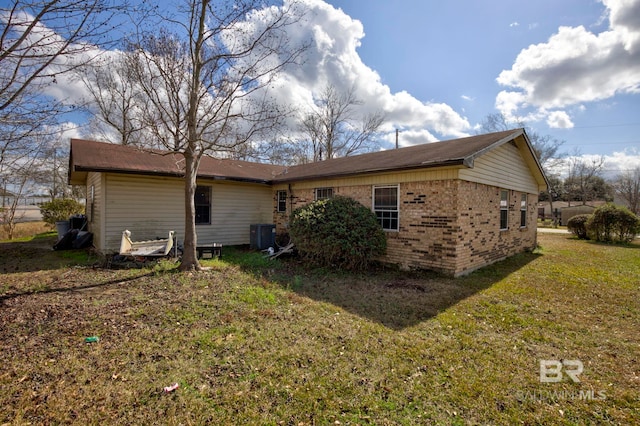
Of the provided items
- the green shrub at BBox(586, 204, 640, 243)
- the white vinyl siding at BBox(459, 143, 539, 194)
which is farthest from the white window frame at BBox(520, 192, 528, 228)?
the green shrub at BBox(586, 204, 640, 243)

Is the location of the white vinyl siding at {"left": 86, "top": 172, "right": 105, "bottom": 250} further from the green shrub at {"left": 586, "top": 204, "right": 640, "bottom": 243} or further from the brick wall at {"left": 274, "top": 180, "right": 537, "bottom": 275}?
the green shrub at {"left": 586, "top": 204, "right": 640, "bottom": 243}

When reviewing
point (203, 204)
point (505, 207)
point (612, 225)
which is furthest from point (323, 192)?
point (612, 225)

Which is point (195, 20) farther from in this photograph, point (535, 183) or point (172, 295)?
point (535, 183)

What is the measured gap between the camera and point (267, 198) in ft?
42.1

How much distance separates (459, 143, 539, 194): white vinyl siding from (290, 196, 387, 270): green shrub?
101 inches

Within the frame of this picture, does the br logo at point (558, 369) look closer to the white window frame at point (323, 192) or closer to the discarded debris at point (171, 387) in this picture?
the discarded debris at point (171, 387)

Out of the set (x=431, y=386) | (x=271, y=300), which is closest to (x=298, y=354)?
(x=431, y=386)

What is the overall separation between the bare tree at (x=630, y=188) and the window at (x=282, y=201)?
39.8m

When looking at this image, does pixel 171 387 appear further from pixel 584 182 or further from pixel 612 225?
pixel 584 182

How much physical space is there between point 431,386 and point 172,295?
454 centimetres

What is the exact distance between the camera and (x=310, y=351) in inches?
139

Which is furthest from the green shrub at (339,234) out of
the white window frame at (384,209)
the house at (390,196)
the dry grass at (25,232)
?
the dry grass at (25,232)

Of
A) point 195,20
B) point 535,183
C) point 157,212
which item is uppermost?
point 195,20

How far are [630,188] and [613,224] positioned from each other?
32133 mm
